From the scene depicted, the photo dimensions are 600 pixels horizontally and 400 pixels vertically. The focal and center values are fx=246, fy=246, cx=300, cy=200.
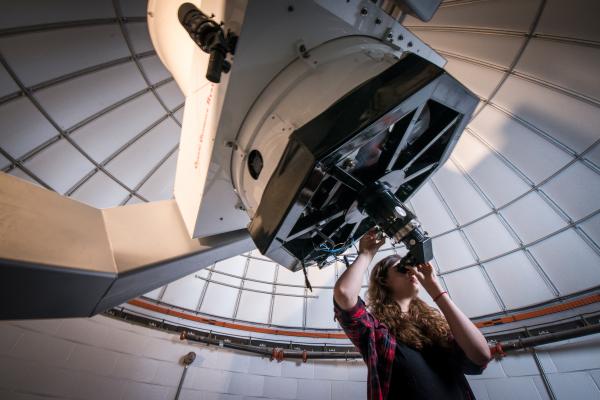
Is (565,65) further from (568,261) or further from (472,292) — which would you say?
(472,292)

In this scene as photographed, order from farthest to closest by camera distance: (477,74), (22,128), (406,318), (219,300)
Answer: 1. (219,300)
2. (477,74)
3. (22,128)
4. (406,318)

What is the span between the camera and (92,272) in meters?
1.64

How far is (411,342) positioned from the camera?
1825 mm

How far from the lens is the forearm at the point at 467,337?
1590 mm

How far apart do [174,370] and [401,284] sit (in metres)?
8.63

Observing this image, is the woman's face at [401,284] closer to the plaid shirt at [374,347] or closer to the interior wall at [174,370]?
the plaid shirt at [374,347]

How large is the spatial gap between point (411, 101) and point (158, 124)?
6256 mm

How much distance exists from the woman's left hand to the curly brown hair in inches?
16.0

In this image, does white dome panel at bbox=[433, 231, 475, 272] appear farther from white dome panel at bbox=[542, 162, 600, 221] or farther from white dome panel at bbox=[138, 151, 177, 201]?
white dome panel at bbox=[138, 151, 177, 201]

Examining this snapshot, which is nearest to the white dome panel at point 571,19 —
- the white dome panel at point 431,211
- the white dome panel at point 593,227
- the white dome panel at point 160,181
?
the white dome panel at point 431,211

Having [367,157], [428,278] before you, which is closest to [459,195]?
[428,278]

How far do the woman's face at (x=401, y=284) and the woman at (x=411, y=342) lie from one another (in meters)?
0.15

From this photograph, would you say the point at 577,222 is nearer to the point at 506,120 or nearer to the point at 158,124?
the point at 506,120

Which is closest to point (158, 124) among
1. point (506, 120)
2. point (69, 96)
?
point (69, 96)
